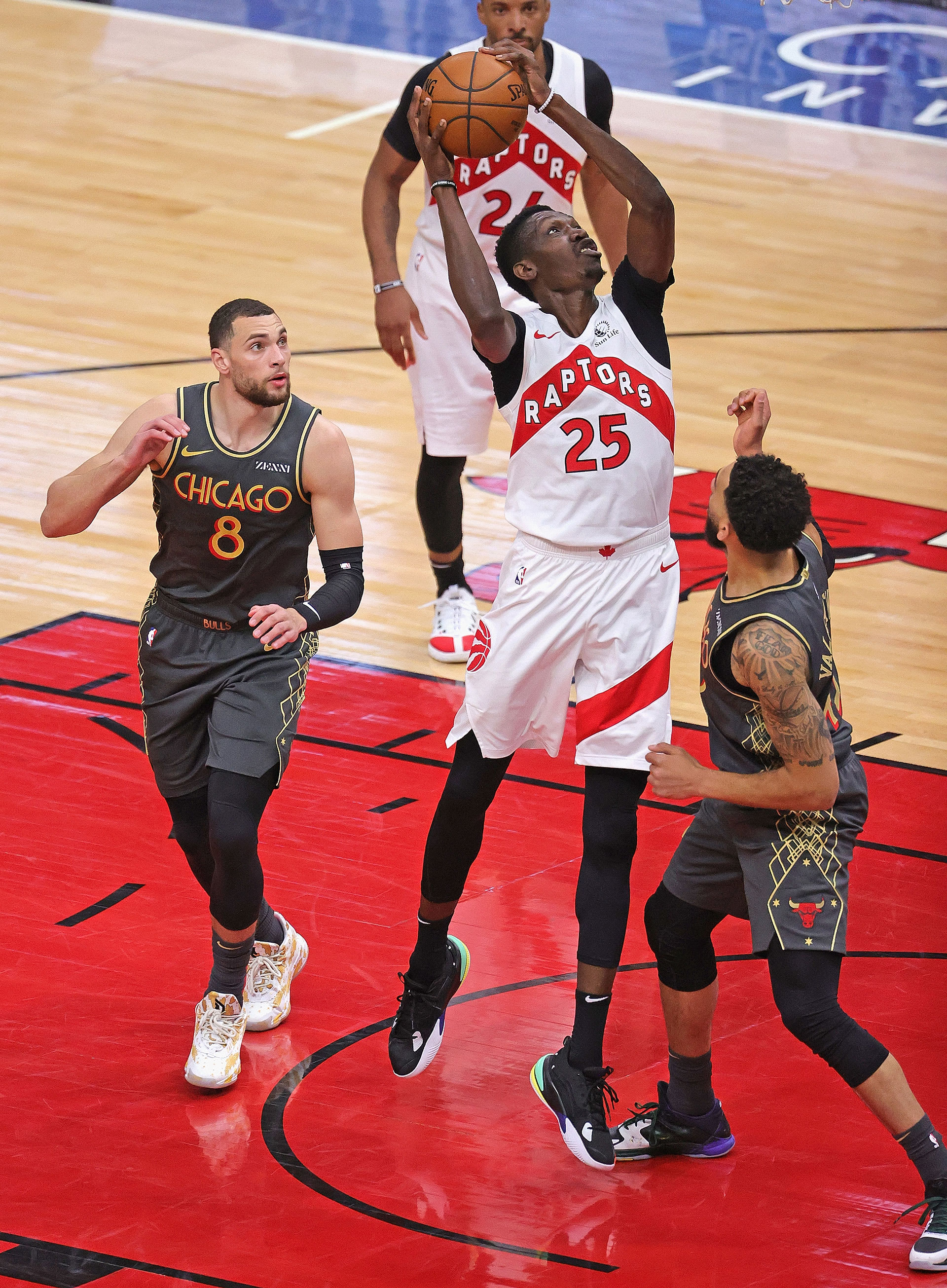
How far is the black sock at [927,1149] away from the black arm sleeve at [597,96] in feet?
12.1

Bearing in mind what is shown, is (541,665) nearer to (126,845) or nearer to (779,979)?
(779,979)

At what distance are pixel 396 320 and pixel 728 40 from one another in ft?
42.6

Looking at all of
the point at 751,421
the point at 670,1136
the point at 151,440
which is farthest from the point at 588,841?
the point at 151,440

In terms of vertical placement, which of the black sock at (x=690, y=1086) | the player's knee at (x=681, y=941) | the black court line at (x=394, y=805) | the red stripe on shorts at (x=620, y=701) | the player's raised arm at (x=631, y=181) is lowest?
the black court line at (x=394, y=805)

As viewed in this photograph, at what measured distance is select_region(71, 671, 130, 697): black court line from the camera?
249 inches

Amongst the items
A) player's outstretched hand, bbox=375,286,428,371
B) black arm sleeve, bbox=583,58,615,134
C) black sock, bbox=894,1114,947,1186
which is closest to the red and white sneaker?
player's outstretched hand, bbox=375,286,428,371

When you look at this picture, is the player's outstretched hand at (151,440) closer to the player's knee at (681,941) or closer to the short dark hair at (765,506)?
the short dark hair at (765,506)

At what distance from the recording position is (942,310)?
11.1 meters

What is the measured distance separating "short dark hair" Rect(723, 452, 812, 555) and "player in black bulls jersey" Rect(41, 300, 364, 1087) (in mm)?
1018

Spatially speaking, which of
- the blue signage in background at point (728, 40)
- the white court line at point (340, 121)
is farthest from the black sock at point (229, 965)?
the blue signage in background at point (728, 40)

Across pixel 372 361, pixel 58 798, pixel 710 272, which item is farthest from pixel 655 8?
pixel 58 798

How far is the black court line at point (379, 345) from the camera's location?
9.25 meters

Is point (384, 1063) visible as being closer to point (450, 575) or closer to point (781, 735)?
point (781, 735)

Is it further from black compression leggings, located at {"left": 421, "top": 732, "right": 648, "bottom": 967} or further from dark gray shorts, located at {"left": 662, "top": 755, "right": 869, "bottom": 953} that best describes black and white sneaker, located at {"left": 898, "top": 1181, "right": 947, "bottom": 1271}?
black compression leggings, located at {"left": 421, "top": 732, "right": 648, "bottom": 967}
